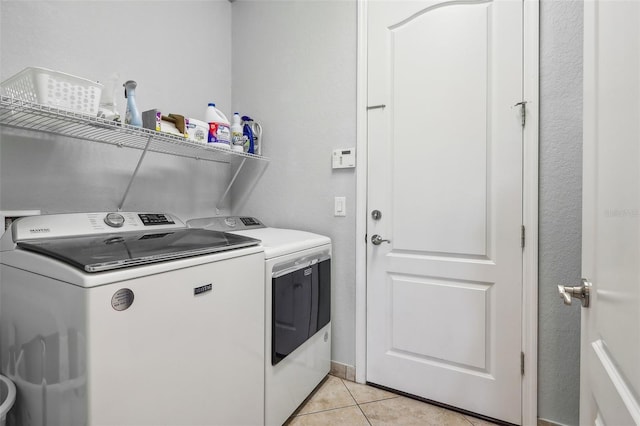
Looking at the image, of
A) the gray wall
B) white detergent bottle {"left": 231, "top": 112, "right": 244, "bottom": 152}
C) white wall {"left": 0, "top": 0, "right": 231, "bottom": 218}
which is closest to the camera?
white wall {"left": 0, "top": 0, "right": 231, "bottom": 218}

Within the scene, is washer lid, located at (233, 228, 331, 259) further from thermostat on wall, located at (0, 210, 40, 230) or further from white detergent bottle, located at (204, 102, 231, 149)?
thermostat on wall, located at (0, 210, 40, 230)

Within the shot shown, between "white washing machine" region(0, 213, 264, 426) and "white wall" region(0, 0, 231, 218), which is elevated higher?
"white wall" region(0, 0, 231, 218)

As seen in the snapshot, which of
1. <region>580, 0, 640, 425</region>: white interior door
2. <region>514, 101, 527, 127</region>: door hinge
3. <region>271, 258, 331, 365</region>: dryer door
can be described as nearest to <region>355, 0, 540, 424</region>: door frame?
<region>514, 101, 527, 127</region>: door hinge

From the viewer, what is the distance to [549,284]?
144 cm

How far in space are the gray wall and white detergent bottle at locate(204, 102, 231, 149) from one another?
5.46 ft

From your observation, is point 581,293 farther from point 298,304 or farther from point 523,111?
point 298,304

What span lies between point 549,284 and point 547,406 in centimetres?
60

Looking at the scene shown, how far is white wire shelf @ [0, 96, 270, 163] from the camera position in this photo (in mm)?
989

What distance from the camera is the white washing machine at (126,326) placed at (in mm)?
805

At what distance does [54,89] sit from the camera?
1019 millimetres

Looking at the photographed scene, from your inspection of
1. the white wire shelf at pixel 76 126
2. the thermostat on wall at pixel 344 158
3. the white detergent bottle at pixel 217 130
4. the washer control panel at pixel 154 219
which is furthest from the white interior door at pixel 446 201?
the washer control panel at pixel 154 219

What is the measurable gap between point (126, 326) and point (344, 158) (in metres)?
1.45

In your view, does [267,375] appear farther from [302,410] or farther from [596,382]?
[596,382]

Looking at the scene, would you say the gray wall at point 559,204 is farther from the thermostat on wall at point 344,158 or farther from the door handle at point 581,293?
the thermostat on wall at point 344,158
